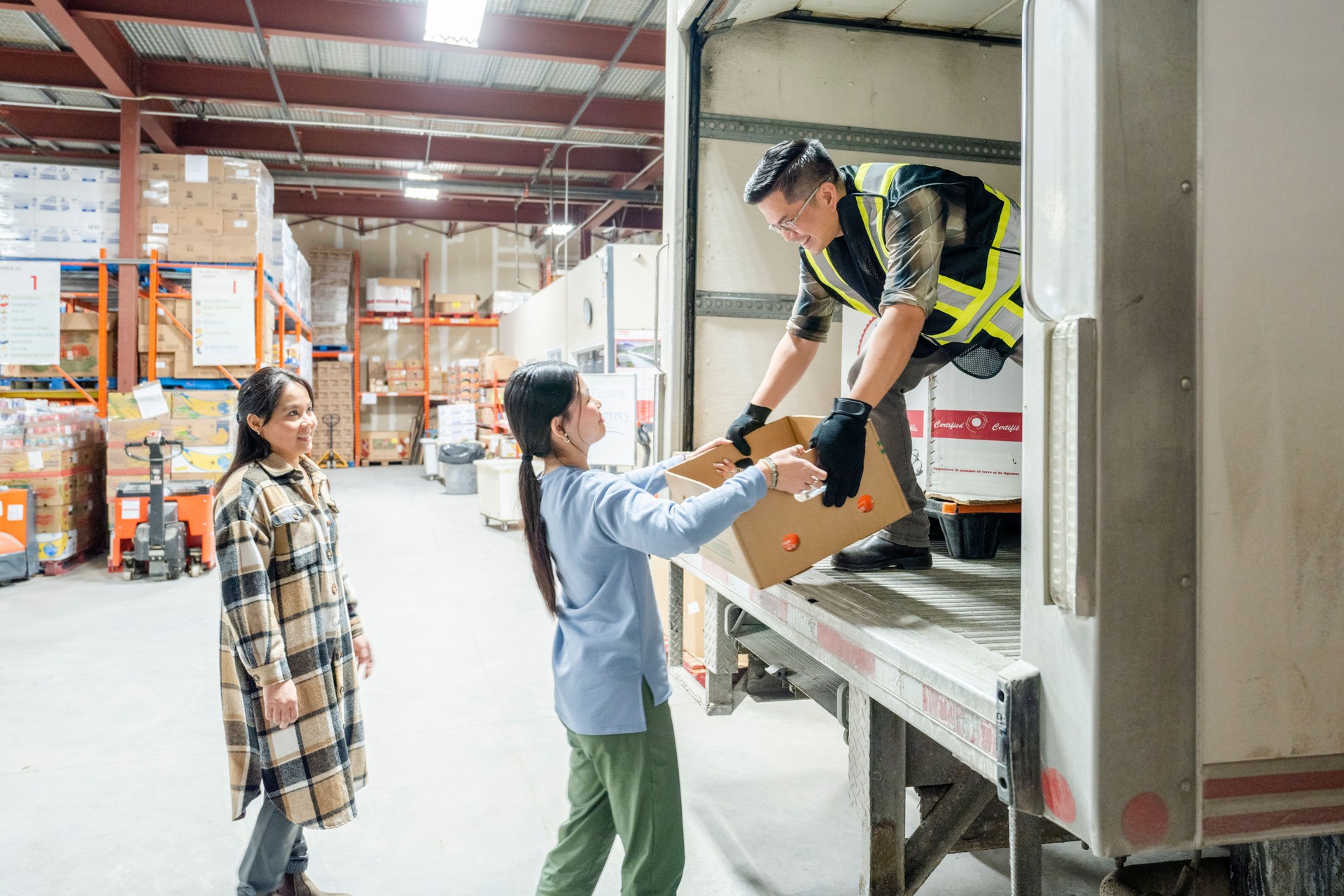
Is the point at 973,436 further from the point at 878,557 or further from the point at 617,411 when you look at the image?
the point at 617,411

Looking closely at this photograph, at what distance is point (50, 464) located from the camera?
7934 millimetres

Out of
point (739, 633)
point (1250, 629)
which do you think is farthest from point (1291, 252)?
point (739, 633)

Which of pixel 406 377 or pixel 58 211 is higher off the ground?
pixel 58 211

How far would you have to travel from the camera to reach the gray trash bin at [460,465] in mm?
14281

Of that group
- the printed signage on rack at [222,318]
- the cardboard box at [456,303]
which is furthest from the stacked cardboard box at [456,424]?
the printed signage on rack at [222,318]

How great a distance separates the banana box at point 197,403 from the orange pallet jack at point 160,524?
0.36m

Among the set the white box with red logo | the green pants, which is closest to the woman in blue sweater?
the green pants

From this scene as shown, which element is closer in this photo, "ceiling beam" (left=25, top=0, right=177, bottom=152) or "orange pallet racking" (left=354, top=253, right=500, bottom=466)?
"ceiling beam" (left=25, top=0, right=177, bottom=152)

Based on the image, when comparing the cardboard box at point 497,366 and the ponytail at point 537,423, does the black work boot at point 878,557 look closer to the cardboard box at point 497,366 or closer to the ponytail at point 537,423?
the ponytail at point 537,423

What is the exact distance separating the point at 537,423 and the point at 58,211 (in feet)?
31.7

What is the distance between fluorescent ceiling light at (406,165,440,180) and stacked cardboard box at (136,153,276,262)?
4900mm

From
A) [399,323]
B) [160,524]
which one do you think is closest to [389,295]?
[399,323]

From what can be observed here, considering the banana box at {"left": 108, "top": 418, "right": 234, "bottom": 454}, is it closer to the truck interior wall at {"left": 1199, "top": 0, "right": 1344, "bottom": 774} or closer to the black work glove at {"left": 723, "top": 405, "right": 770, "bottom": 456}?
the black work glove at {"left": 723, "top": 405, "right": 770, "bottom": 456}

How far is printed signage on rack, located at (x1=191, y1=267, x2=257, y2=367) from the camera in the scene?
8820mm
